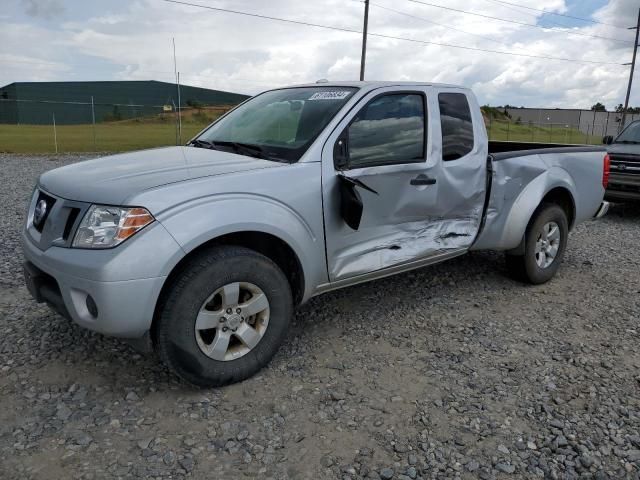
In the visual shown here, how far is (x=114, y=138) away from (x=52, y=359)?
960 inches

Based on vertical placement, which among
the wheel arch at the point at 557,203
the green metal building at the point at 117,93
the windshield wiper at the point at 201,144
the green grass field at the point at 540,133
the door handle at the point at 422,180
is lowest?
the green grass field at the point at 540,133

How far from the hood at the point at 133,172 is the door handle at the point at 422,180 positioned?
3.57 ft

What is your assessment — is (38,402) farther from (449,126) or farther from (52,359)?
(449,126)

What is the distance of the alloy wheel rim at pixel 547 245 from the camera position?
16.5 feet

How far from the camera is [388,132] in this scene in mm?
3836

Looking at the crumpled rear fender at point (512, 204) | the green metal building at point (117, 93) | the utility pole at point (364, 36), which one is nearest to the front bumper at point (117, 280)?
the crumpled rear fender at point (512, 204)

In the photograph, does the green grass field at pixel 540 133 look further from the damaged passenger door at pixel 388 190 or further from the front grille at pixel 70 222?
the front grille at pixel 70 222

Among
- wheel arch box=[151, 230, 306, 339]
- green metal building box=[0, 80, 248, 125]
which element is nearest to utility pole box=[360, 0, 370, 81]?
green metal building box=[0, 80, 248, 125]

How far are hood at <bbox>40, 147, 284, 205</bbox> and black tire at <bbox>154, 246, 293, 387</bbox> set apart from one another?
0.48m

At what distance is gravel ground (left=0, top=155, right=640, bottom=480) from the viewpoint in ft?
8.46

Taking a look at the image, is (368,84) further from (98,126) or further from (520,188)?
(98,126)

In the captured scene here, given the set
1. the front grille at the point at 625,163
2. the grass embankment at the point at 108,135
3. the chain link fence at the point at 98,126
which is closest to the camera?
the front grille at the point at 625,163

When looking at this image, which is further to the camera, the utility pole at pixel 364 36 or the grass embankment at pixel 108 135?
the utility pole at pixel 364 36

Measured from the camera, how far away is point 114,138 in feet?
84.5
